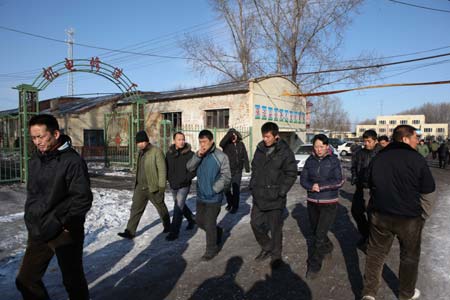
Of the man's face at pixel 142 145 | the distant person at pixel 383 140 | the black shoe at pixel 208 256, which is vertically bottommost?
the black shoe at pixel 208 256

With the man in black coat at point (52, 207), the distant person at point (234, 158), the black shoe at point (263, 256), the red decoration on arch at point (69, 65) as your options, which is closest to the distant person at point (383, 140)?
the distant person at point (234, 158)

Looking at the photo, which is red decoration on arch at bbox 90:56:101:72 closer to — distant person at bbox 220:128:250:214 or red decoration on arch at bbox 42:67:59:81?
red decoration on arch at bbox 42:67:59:81

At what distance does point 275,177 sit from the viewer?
4.07 meters

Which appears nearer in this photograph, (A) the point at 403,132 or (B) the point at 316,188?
(A) the point at 403,132

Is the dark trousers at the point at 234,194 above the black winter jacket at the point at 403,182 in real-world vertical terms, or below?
below

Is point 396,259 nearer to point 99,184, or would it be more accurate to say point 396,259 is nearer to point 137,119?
point 99,184

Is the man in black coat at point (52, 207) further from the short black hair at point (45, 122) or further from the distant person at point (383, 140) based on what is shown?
the distant person at point (383, 140)

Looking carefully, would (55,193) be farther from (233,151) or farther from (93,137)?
(93,137)

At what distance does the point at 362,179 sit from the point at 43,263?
388 cm

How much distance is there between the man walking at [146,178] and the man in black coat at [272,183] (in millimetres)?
1698

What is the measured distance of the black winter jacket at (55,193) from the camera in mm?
2654

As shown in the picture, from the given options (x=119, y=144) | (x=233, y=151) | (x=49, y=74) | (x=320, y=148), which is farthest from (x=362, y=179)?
(x=119, y=144)

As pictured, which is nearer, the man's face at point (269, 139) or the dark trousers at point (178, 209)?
the man's face at point (269, 139)

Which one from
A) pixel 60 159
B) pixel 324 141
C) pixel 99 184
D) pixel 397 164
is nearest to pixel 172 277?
pixel 60 159
